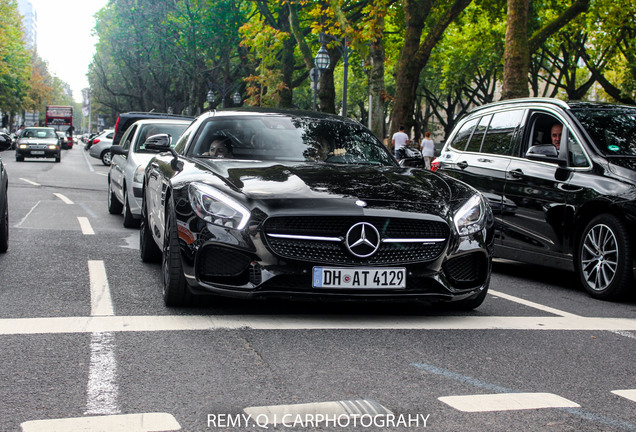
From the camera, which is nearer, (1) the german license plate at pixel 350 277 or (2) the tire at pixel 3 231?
(1) the german license plate at pixel 350 277

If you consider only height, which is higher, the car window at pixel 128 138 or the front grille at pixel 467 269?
the car window at pixel 128 138

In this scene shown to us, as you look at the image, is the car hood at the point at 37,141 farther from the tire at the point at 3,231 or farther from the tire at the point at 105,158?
the tire at the point at 3,231

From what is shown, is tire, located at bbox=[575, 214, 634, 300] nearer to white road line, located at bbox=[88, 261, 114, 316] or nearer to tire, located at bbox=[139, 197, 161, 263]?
tire, located at bbox=[139, 197, 161, 263]

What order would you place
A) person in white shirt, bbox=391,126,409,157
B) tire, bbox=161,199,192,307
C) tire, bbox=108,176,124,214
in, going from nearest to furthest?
1. tire, bbox=161,199,192,307
2. tire, bbox=108,176,124,214
3. person in white shirt, bbox=391,126,409,157

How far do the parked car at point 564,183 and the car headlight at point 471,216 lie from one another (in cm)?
179

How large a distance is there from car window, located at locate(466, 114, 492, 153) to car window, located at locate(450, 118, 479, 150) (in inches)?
3.8

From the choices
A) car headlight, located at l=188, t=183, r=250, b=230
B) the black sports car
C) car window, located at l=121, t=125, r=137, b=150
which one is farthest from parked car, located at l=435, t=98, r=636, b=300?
car window, located at l=121, t=125, r=137, b=150

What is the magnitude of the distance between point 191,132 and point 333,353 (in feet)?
10.3

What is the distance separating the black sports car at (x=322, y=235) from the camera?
5.33 meters

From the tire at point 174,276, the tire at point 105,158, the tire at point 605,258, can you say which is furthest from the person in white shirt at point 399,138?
the tire at point 105,158

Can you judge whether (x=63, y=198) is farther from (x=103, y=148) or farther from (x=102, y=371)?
(x=103, y=148)

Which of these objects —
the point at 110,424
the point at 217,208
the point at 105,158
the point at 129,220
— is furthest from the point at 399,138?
the point at 110,424

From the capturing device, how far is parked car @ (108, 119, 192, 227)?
35.9ft

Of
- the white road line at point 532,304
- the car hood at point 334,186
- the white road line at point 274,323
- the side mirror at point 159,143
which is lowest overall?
the white road line at point 532,304
